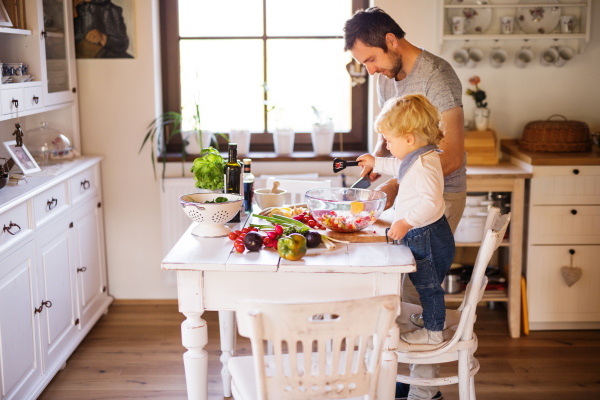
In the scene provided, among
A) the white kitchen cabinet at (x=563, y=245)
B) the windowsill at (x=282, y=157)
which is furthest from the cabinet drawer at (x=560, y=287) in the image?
the windowsill at (x=282, y=157)

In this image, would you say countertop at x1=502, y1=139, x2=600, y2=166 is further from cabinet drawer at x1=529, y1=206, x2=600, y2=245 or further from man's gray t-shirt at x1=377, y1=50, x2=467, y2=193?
man's gray t-shirt at x1=377, y1=50, x2=467, y2=193

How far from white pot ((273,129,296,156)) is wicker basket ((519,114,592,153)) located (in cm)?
130

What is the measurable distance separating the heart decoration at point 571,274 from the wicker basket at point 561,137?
0.61 meters

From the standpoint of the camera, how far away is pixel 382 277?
1.70 meters

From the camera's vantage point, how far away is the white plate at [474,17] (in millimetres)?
3248

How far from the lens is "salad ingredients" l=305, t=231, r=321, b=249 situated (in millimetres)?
1804

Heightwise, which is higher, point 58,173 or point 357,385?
point 58,173

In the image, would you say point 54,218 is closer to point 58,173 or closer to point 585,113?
point 58,173

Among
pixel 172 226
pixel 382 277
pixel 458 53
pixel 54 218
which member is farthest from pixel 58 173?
pixel 458 53

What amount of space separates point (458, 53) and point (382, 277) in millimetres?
2024

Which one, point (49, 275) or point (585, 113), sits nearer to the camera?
point (49, 275)

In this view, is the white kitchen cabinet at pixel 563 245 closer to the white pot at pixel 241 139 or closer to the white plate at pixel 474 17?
the white plate at pixel 474 17

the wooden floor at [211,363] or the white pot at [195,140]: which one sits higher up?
the white pot at [195,140]

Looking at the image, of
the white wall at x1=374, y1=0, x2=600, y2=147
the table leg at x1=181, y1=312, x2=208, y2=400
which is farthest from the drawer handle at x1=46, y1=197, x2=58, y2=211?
the white wall at x1=374, y1=0, x2=600, y2=147
